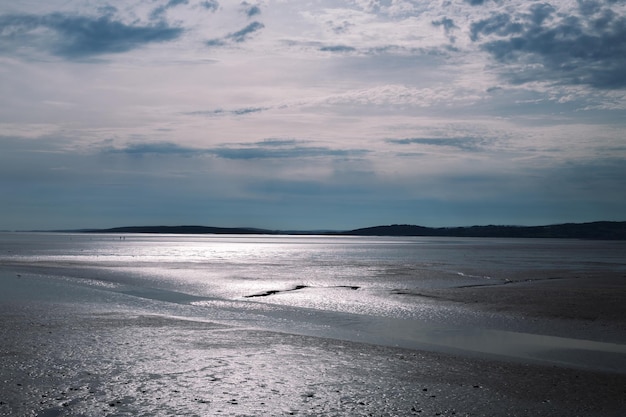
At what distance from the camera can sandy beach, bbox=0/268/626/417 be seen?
9.19 metres

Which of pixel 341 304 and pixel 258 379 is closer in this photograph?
pixel 258 379

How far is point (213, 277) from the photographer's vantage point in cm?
3422

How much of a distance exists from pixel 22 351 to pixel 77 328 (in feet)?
10.0

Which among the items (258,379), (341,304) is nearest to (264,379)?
(258,379)

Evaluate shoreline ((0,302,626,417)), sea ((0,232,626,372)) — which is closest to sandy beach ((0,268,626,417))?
shoreline ((0,302,626,417))

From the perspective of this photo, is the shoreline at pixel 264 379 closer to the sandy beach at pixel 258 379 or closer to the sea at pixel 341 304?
the sandy beach at pixel 258 379

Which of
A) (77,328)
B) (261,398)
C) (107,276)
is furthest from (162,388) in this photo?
(107,276)

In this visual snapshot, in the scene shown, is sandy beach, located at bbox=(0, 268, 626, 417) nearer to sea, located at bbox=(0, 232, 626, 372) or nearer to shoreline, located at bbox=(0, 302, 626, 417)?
shoreline, located at bbox=(0, 302, 626, 417)

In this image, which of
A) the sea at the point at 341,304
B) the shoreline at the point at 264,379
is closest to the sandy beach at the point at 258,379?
the shoreline at the point at 264,379

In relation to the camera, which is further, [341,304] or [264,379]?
[341,304]

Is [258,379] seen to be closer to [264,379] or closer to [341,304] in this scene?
[264,379]

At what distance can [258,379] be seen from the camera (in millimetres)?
10805

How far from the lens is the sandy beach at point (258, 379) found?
919 centimetres

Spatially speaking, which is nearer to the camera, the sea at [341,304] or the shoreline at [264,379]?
the shoreline at [264,379]
